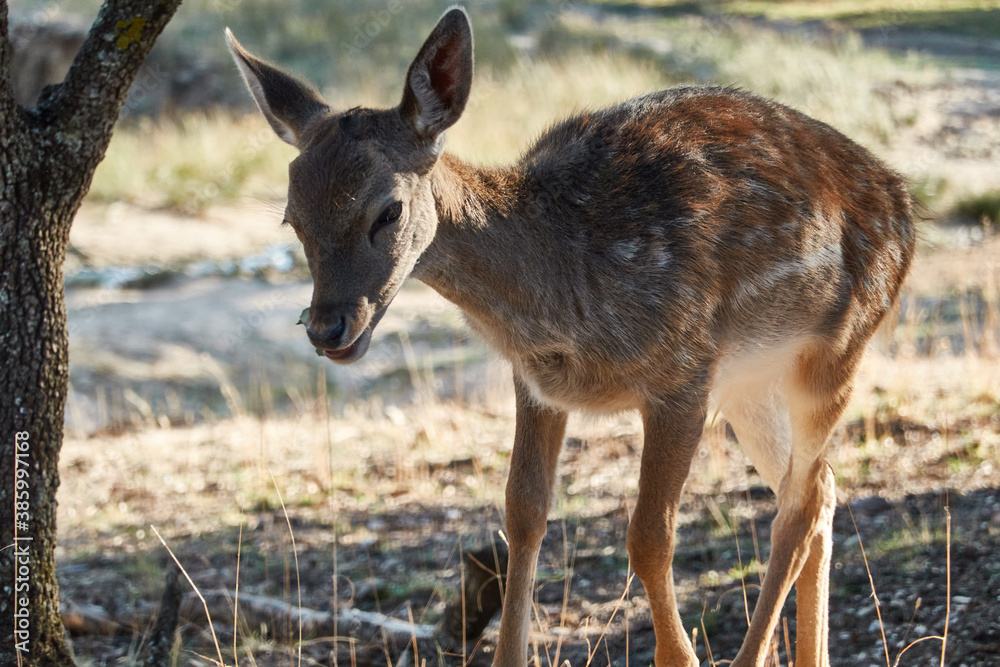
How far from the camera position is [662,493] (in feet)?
13.7

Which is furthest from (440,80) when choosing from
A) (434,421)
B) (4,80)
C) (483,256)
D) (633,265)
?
(434,421)

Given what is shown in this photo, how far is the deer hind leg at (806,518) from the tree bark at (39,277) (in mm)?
2932

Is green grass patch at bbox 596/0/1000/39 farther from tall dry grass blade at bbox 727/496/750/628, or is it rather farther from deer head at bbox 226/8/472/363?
deer head at bbox 226/8/472/363

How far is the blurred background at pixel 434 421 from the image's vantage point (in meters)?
5.14

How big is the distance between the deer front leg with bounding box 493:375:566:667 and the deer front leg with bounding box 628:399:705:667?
52 centimetres

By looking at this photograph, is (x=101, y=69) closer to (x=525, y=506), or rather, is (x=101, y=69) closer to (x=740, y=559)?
(x=525, y=506)

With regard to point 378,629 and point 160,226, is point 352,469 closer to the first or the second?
point 378,629

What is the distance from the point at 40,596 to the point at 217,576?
1651mm

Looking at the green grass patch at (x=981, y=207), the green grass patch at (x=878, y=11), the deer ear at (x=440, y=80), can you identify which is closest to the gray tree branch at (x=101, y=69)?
the deer ear at (x=440, y=80)

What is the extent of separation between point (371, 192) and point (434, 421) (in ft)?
15.3

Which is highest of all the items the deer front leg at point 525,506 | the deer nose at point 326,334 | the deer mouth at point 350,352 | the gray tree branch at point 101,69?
the gray tree branch at point 101,69

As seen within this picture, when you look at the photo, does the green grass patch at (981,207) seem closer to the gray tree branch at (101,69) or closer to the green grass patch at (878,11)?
the green grass patch at (878,11)

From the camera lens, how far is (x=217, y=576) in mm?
5742

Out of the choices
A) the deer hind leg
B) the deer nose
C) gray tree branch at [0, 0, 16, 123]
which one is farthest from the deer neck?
gray tree branch at [0, 0, 16, 123]
